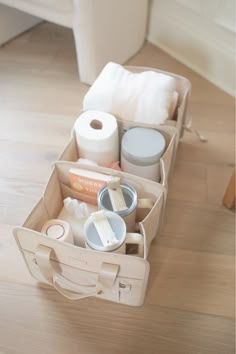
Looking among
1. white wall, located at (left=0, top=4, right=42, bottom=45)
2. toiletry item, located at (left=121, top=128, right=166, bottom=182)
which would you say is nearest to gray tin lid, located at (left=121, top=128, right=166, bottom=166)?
toiletry item, located at (left=121, top=128, right=166, bottom=182)

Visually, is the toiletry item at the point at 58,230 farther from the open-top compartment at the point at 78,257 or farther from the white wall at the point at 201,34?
the white wall at the point at 201,34

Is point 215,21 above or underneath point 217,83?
above

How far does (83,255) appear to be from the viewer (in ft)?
1.96

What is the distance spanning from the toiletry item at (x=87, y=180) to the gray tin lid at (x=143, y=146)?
9cm

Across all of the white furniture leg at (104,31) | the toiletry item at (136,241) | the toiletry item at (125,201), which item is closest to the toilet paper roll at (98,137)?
the toiletry item at (125,201)

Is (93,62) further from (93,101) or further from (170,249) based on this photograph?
(170,249)

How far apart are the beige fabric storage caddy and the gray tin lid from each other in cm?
2

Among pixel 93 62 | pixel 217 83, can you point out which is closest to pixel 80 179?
pixel 93 62

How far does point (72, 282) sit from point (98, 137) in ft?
1.05

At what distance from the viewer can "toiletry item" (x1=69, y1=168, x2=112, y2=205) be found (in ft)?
2.36

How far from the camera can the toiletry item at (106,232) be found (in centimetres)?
63

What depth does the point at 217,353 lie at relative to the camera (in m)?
0.71

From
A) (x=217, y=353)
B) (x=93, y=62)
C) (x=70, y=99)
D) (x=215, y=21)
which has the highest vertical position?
(x=215, y=21)

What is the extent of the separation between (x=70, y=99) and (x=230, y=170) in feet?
2.06
